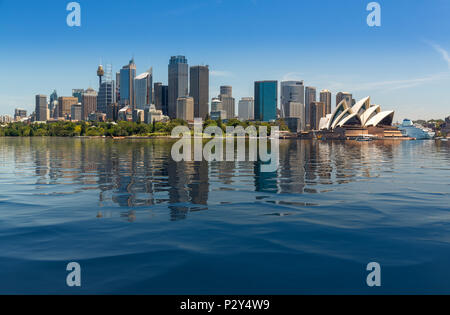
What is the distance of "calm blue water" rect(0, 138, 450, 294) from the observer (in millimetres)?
9102

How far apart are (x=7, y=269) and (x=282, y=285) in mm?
6868

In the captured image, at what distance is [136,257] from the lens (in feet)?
34.9

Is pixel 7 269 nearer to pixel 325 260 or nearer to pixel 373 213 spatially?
pixel 325 260

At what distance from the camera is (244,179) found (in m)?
28.2

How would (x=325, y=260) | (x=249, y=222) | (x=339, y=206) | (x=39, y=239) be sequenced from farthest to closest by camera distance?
(x=339, y=206)
(x=249, y=222)
(x=39, y=239)
(x=325, y=260)

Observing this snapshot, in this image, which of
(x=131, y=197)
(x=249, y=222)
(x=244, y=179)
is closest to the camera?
(x=249, y=222)

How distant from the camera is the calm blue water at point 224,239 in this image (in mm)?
9102

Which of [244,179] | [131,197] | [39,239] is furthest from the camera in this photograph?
[244,179]

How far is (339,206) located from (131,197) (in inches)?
412

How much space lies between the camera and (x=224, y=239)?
1245 cm
